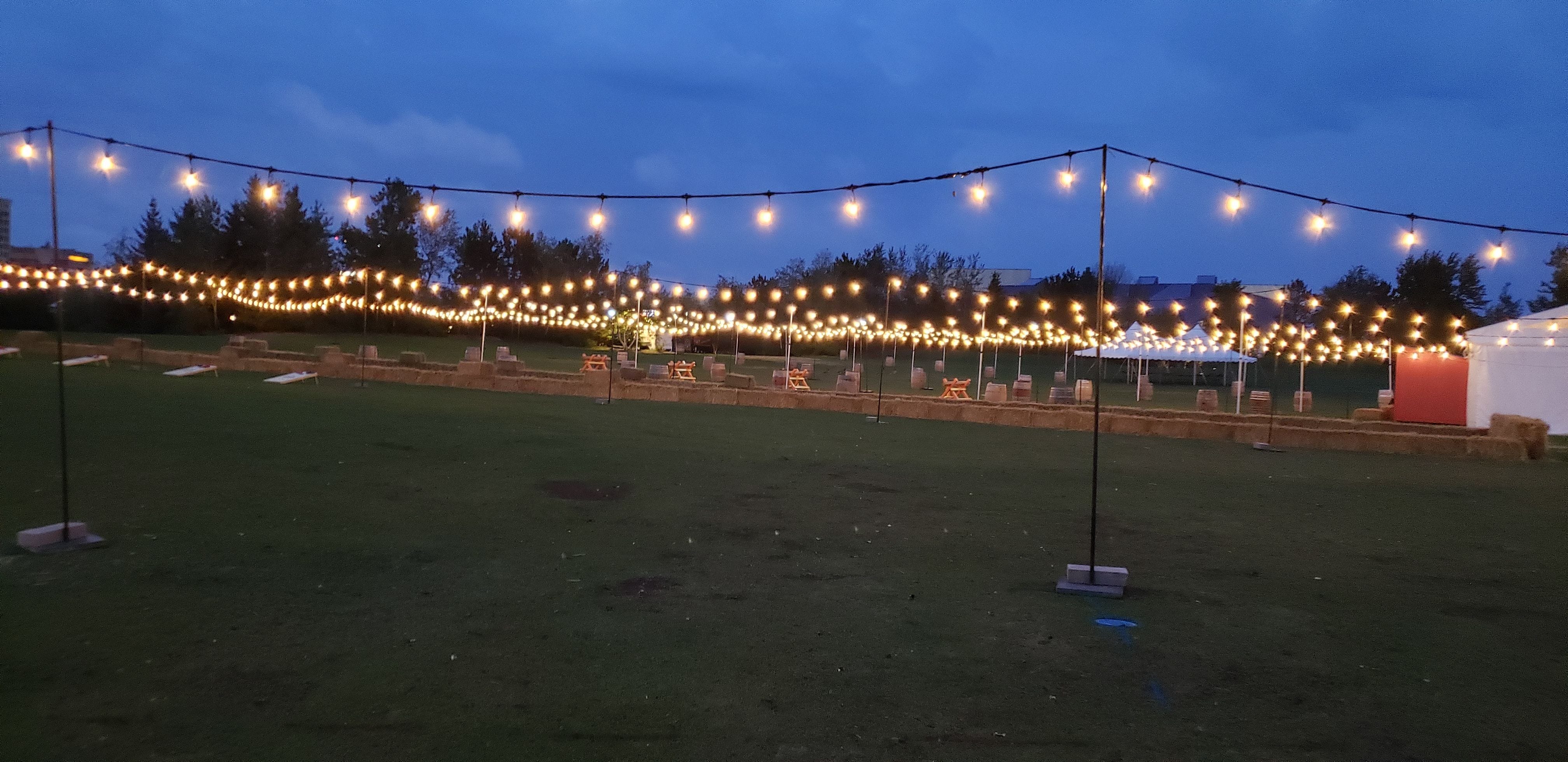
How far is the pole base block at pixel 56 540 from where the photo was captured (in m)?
6.10

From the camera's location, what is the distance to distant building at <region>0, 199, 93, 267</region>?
6.62 meters

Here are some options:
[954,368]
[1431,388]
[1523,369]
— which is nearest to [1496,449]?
[1523,369]

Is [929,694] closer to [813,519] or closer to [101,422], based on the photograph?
[813,519]

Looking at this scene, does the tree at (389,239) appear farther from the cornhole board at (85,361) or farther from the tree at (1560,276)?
the tree at (1560,276)

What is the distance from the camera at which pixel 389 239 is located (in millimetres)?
57281

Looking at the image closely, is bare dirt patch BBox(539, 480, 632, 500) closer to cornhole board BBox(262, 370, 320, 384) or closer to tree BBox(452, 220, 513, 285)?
cornhole board BBox(262, 370, 320, 384)

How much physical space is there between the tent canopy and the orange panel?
9.62 meters

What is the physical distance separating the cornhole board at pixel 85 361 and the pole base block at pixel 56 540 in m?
17.8

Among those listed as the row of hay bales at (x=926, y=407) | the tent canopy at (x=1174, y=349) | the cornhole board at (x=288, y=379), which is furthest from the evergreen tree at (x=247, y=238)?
the tent canopy at (x=1174, y=349)

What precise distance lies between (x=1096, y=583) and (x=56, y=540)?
6963 mm

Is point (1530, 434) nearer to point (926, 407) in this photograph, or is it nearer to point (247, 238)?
point (926, 407)

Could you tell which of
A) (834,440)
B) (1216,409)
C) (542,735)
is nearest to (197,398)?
(834,440)

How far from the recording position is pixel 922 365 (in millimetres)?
50969

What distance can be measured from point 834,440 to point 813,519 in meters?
6.18
